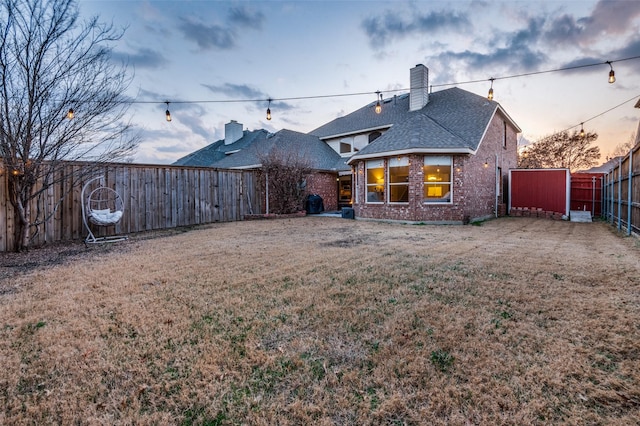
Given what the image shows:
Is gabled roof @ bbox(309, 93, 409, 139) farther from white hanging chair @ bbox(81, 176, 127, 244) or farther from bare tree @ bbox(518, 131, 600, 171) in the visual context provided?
bare tree @ bbox(518, 131, 600, 171)

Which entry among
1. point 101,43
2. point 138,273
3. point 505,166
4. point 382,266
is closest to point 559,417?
point 382,266

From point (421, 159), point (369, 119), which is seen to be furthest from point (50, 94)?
point (369, 119)

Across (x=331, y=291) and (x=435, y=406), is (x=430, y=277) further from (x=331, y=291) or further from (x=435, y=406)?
(x=435, y=406)

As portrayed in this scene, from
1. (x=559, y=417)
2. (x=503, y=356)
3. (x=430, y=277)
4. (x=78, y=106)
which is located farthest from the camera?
(x=78, y=106)

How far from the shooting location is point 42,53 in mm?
5770

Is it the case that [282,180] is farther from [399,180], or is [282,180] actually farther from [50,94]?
[50,94]

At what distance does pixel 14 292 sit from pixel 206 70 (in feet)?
37.1

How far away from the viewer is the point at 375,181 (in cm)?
1194

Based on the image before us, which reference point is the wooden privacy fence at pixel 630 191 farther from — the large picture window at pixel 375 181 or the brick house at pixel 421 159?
the large picture window at pixel 375 181

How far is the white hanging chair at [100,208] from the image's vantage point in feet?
23.4

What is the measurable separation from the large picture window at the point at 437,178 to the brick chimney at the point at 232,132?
Result: 54.4ft

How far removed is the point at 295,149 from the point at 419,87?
7.56 metres

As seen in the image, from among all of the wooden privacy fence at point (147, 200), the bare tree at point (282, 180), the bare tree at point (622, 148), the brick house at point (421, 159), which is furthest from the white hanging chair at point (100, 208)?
the bare tree at point (622, 148)

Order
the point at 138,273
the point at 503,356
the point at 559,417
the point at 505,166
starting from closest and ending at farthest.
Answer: the point at 559,417
the point at 503,356
the point at 138,273
the point at 505,166
